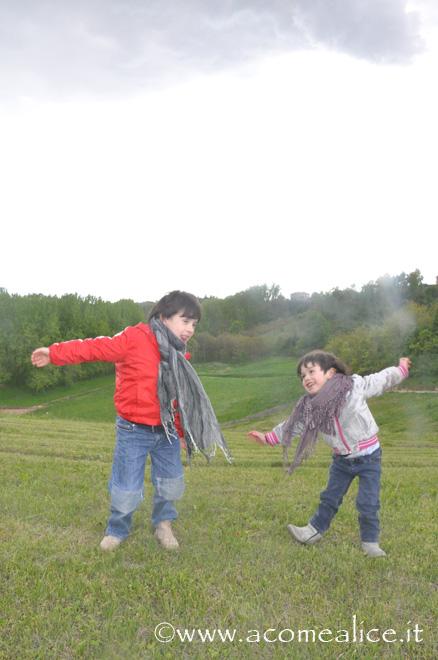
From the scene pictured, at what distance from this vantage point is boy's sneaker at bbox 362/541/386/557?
4410 mm

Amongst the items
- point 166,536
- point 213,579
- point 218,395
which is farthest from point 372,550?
point 218,395

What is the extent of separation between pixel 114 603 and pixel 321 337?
2171 inches

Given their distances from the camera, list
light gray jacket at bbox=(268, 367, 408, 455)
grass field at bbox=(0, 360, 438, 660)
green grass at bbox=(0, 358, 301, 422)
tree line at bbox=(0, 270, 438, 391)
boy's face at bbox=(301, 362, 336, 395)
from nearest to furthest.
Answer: grass field at bbox=(0, 360, 438, 660), light gray jacket at bbox=(268, 367, 408, 455), boy's face at bbox=(301, 362, 336, 395), tree line at bbox=(0, 270, 438, 391), green grass at bbox=(0, 358, 301, 422)

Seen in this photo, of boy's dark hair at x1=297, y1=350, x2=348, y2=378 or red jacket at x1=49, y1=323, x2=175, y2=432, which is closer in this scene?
red jacket at x1=49, y1=323, x2=175, y2=432

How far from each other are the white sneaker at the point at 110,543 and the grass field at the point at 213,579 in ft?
0.28

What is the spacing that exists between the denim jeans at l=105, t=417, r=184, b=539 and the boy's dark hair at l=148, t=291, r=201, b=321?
102cm

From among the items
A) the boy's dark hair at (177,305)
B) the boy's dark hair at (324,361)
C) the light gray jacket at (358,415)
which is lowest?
the light gray jacket at (358,415)

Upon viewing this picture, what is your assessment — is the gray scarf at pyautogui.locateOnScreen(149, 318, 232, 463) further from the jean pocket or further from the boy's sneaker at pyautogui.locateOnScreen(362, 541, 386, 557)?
the boy's sneaker at pyautogui.locateOnScreen(362, 541, 386, 557)

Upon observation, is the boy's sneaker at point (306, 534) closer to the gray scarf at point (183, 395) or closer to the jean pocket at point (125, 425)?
the gray scarf at point (183, 395)

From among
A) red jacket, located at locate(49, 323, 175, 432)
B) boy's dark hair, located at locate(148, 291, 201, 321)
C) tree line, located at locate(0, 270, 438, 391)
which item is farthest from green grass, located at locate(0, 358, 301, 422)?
boy's dark hair, located at locate(148, 291, 201, 321)

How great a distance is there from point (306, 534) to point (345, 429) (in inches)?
40.7

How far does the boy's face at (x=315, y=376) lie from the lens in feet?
15.7

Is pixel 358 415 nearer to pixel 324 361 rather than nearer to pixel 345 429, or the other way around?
pixel 345 429

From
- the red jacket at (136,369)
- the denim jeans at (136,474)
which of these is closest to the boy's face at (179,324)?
the red jacket at (136,369)
